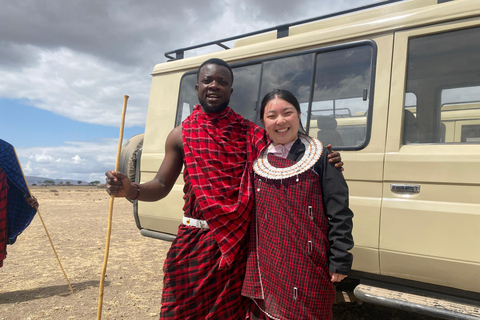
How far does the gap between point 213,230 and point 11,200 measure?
12.3 ft

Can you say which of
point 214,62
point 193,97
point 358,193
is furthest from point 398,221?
point 193,97

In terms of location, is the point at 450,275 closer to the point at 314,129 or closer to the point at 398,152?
the point at 398,152

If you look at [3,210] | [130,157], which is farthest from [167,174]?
[3,210]

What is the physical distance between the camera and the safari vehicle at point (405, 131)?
228 centimetres

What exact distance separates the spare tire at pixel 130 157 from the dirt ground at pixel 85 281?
1.40m

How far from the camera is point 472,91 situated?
2490 millimetres

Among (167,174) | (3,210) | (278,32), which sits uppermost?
(278,32)

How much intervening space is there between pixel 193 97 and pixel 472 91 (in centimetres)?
238

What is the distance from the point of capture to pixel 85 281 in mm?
4750

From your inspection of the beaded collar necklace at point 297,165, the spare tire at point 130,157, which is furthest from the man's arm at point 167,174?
the spare tire at point 130,157

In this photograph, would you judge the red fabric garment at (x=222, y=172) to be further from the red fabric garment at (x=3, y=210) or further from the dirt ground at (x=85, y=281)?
the red fabric garment at (x=3, y=210)

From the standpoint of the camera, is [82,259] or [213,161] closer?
[213,161]

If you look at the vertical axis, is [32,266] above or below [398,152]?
below

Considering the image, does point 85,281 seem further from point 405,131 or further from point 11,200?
point 405,131
